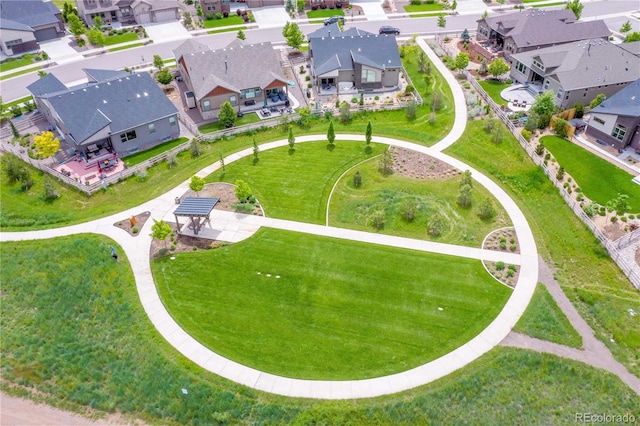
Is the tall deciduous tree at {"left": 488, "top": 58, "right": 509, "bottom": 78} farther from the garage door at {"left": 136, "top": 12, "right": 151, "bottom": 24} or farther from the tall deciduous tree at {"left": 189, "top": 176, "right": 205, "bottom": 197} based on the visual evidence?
the garage door at {"left": 136, "top": 12, "right": 151, "bottom": 24}

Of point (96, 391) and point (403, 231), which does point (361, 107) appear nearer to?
point (403, 231)

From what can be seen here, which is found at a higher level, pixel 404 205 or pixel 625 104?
pixel 625 104

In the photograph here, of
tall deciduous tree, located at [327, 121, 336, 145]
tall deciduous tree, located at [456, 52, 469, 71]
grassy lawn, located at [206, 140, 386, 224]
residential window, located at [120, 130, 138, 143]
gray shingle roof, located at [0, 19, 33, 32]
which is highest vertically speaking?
gray shingle roof, located at [0, 19, 33, 32]

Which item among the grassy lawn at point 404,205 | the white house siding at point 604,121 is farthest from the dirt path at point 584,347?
the white house siding at point 604,121

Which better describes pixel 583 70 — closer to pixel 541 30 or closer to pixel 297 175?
pixel 541 30

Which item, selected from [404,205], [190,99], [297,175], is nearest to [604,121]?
[404,205]

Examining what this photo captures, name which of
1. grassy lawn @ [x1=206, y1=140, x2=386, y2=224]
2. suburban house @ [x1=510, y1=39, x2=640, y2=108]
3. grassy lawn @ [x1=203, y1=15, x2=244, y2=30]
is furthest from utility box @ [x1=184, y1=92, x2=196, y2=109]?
suburban house @ [x1=510, y1=39, x2=640, y2=108]
